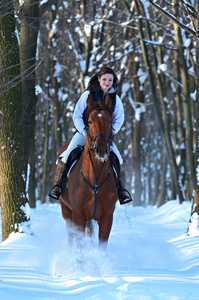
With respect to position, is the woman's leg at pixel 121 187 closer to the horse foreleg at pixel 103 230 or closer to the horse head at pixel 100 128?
the horse foreleg at pixel 103 230

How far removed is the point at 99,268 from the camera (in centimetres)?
632

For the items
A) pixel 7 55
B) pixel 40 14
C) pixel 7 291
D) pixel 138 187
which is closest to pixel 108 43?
pixel 138 187

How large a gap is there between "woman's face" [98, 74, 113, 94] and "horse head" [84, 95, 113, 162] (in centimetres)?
52

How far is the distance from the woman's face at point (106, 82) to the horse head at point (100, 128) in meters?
0.52

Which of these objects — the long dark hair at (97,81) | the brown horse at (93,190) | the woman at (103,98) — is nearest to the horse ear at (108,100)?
the brown horse at (93,190)

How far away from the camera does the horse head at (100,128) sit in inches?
244

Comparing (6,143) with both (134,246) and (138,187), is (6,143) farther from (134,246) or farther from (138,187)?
(138,187)

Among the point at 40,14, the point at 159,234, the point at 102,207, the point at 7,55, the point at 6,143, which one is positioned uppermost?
the point at 40,14

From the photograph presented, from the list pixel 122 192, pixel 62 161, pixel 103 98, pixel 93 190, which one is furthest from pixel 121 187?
pixel 103 98

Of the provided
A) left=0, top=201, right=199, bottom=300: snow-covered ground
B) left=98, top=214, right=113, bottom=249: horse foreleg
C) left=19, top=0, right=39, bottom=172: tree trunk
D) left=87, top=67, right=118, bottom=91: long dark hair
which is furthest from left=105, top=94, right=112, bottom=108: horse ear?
left=19, top=0, right=39, bottom=172: tree trunk

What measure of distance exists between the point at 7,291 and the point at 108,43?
18369mm

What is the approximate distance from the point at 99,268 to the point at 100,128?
192 cm

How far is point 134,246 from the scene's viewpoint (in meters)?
9.19

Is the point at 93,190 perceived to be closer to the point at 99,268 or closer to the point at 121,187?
the point at 121,187
